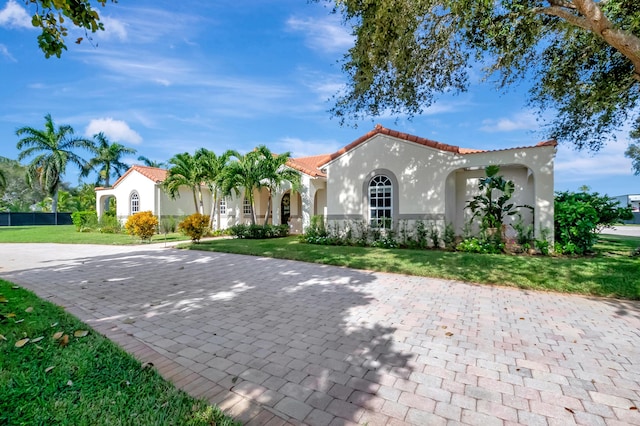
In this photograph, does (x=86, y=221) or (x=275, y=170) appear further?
(x=86, y=221)

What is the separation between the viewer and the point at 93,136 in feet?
104

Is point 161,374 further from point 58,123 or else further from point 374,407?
point 58,123

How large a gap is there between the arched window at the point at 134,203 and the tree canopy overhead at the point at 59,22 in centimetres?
2152

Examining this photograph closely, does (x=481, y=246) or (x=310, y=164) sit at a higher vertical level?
(x=310, y=164)

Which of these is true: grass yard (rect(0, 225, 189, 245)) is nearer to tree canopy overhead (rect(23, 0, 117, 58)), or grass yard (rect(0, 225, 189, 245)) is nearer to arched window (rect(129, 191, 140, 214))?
arched window (rect(129, 191, 140, 214))

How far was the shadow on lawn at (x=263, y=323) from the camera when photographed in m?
2.77

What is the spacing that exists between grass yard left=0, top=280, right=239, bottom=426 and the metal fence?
43817 millimetres

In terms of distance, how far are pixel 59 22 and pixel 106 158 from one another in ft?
114

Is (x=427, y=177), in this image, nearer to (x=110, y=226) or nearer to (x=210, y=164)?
(x=210, y=164)

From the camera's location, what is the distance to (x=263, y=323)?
4.34 m

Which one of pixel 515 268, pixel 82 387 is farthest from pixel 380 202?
pixel 82 387

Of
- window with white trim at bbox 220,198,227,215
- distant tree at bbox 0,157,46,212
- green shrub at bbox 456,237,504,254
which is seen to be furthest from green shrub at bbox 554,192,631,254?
distant tree at bbox 0,157,46,212

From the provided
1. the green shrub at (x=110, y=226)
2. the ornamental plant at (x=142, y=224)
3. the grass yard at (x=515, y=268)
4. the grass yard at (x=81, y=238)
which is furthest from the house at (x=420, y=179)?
the green shrub at (x=110, y=226)

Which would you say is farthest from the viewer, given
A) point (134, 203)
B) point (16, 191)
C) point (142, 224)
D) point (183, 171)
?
point (16, 191)
